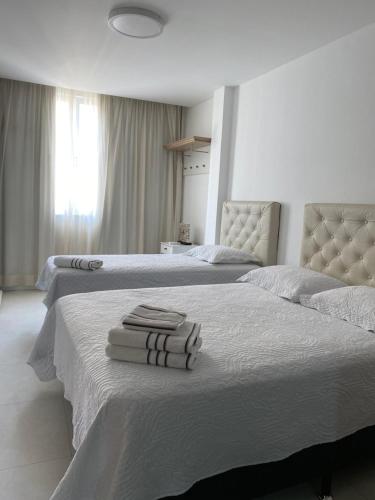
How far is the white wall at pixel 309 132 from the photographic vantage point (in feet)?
8.55

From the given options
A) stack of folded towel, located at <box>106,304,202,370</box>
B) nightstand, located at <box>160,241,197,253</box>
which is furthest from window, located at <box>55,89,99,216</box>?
stack of folded towel, located at <box>106,304,202,370</box>

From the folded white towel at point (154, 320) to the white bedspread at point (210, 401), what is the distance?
0.49ft

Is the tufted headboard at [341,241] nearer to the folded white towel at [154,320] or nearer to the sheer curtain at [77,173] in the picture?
the folded white towel at [154,320]

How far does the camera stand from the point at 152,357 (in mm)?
1407

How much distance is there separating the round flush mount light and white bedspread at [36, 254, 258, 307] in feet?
5.82

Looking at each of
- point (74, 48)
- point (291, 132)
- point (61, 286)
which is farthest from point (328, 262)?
point (74, 48)

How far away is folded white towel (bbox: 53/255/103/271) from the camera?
3051 mm

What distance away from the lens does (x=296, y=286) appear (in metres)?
2.47

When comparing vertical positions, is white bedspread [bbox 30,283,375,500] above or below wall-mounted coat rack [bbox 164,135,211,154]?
below

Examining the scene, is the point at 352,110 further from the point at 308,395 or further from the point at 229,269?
the point at 308,395

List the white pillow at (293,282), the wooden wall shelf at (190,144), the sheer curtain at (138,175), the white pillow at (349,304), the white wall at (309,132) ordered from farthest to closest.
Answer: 1. the sheer curtain at (138,175)
2. the wooden wall shelf at (190,144)
3. the white wall at (309,132)
4. the white pillow at (293,282)
5. the white pillow at (349,304)

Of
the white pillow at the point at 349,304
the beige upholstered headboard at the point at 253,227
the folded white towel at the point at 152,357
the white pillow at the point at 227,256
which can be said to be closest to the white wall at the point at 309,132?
the beige upholstered headboard at the point at 253,227

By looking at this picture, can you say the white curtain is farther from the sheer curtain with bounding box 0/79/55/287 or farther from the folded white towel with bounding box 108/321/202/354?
the folded white towel with bounding box 108/321/202/354

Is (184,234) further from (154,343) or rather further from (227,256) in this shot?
(154,343)
